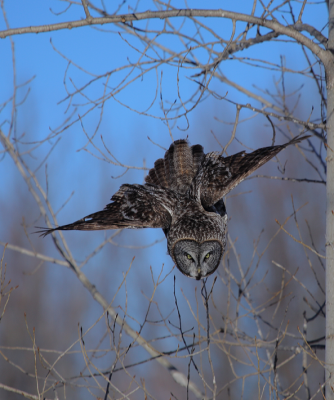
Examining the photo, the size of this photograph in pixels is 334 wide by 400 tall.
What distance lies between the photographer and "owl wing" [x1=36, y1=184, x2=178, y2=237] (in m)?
4.85

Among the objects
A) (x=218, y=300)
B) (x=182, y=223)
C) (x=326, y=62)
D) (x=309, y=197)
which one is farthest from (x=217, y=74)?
(x=309, y=197)

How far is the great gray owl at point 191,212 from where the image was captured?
4785 millimetres

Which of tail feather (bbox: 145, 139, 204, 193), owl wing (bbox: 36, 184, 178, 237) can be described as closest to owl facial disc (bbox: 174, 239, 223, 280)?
owl wing (bbox: 36, 184, 178, 237)

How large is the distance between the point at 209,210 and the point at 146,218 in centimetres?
84

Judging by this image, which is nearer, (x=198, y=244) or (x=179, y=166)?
(x=198, y=244)

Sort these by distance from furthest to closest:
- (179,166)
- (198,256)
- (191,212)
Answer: (179,166), (191,212), (198,256)

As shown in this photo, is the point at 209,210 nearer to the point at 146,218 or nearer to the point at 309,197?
the point at 146,218

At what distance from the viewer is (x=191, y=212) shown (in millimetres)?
5000

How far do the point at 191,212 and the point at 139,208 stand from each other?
66 cm

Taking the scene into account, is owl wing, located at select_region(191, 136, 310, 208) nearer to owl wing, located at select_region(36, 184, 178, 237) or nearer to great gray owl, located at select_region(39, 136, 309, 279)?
great gray owl, located at select_region(39, 136, 309, 279)

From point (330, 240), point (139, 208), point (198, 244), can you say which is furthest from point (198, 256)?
point (330, 240)

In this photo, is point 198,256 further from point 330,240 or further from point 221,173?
point 330,240

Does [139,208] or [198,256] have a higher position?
[139,208]

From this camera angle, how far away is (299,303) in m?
17.4
